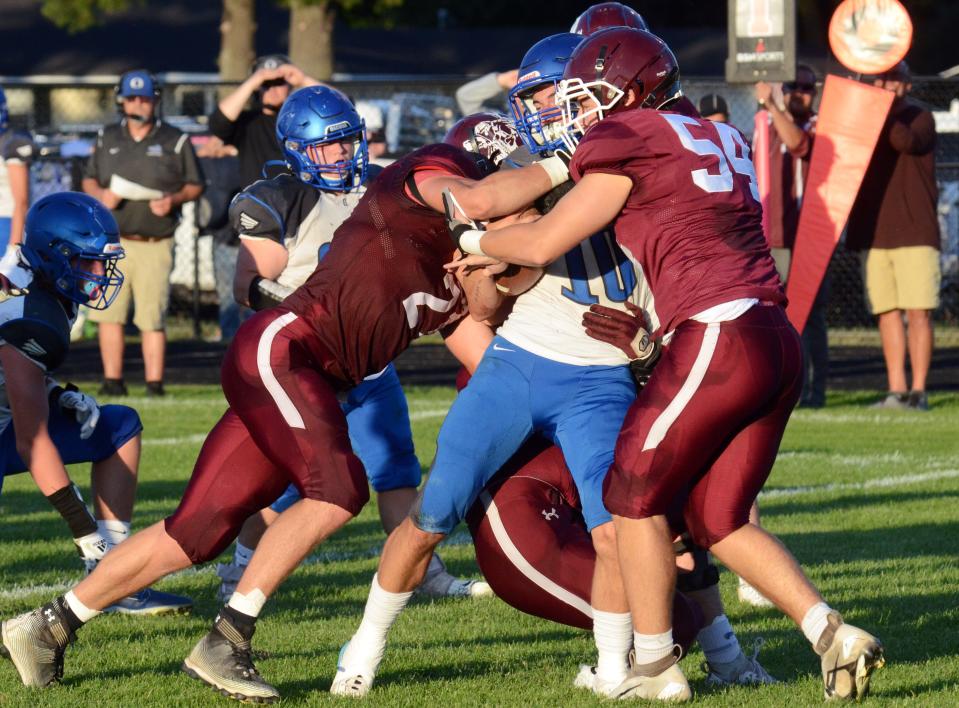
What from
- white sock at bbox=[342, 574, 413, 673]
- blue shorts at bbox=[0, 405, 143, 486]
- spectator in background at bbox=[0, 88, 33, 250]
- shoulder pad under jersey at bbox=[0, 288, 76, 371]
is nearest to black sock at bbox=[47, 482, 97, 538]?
blue shorts at bbox=[0, 405, 143, 486]

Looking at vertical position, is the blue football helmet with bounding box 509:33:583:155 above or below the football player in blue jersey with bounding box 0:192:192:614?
above

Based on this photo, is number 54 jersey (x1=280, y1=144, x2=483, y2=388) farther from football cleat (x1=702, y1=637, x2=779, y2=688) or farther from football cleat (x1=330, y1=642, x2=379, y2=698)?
football cleat (x1=702, y1=637, x2=779, y2=688)

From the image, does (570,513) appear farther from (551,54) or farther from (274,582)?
(551,54)

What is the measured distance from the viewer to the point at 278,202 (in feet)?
18.3

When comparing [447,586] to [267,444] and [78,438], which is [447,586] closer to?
[78,438]

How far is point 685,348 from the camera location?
399cm

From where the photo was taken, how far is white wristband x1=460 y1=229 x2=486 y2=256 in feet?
13.7

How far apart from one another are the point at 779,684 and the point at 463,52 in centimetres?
2843

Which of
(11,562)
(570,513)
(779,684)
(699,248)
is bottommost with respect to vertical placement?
(11,562)

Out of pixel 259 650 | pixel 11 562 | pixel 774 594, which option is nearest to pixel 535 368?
pixel 774 594

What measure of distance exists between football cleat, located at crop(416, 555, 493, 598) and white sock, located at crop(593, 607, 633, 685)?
1.44m

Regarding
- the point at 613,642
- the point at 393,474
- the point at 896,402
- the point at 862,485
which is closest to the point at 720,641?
the point at 613,642

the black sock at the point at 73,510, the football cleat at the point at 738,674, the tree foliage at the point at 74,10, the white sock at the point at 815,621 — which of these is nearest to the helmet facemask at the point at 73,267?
the black sock at the point at 73,510

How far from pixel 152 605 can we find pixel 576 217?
226cm
